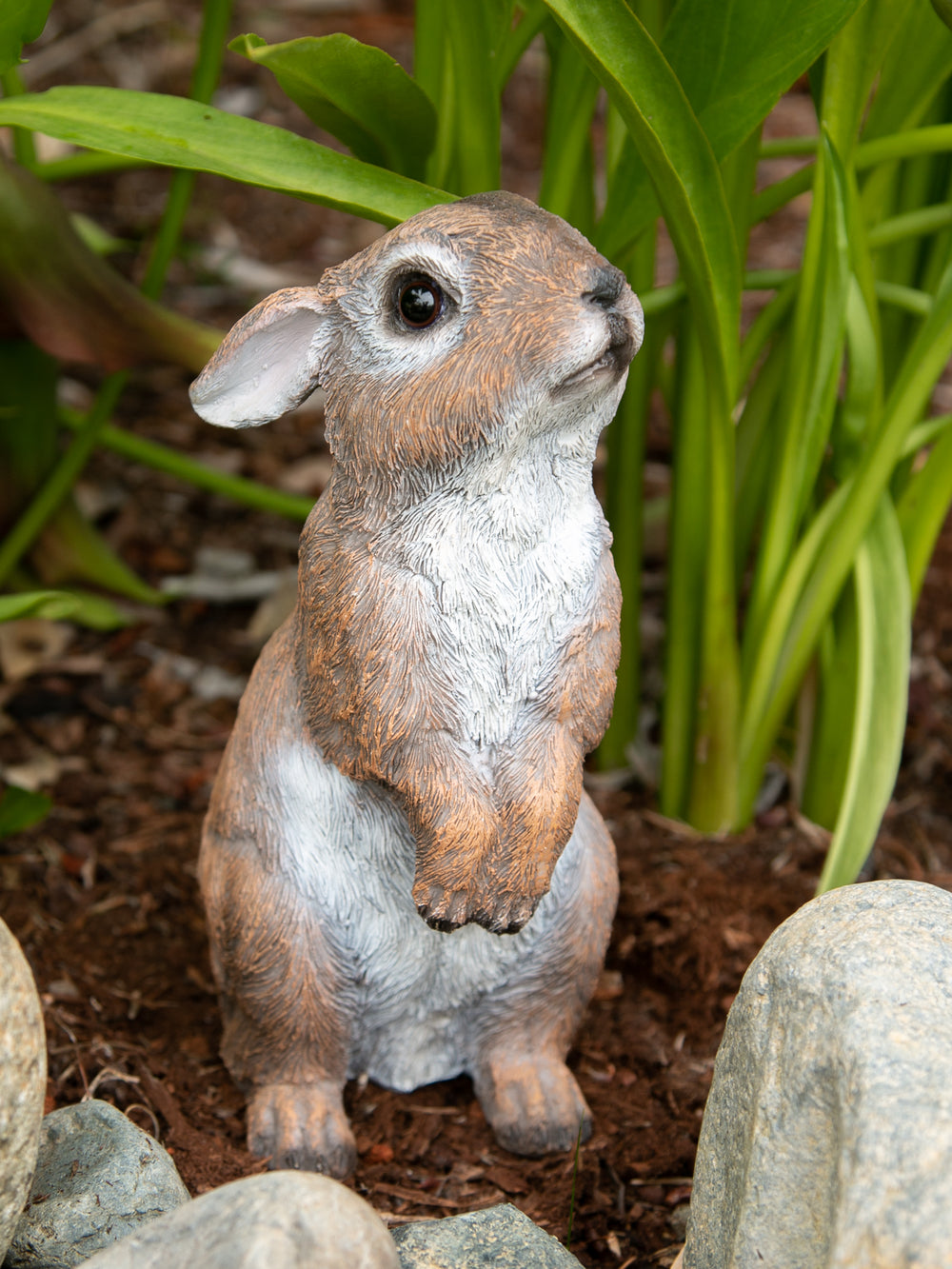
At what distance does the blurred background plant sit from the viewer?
1783mm

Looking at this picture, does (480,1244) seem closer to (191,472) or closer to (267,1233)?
(267,1233)

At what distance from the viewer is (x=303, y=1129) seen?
6.10ft

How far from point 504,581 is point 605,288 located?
1.14ft

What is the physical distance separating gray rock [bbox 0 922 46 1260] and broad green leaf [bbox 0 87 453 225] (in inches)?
37.6

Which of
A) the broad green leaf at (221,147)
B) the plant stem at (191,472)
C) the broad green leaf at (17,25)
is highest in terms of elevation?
the broad green leaf at (17,25)

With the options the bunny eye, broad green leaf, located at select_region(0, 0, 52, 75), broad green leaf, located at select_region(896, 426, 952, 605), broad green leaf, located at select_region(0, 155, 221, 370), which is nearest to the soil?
broad green leaf, located at select_region(896, 426, 952, 605)

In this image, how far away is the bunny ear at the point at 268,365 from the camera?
1.64 metres

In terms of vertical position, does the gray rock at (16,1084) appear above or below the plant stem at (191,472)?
below

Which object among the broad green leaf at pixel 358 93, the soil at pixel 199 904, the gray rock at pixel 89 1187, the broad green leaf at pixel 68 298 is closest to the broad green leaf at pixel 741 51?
the broad green leaf at pixel 358 93

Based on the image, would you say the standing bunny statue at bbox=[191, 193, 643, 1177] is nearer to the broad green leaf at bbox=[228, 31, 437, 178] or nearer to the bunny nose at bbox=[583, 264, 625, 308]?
the bunny nose at bbox=[583, 264, 625, 308]

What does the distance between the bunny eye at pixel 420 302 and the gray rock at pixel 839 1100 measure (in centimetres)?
77

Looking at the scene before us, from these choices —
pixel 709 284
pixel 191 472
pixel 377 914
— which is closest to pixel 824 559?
pixel 709 284

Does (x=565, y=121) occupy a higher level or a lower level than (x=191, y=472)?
higher

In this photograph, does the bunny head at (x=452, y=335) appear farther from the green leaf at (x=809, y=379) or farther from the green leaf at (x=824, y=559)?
the green leaf at (x=824, y=559)
